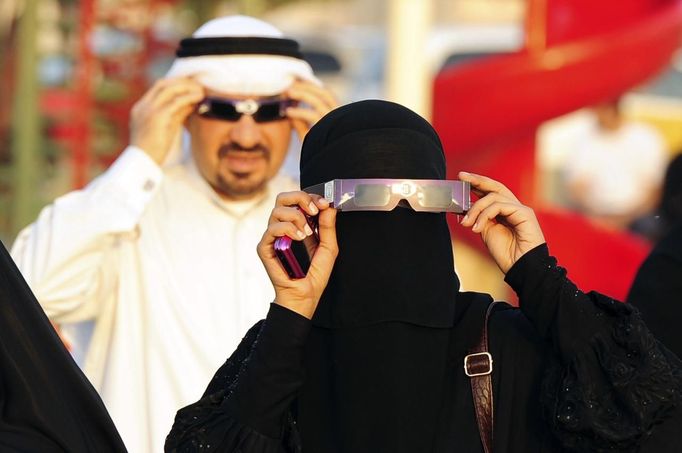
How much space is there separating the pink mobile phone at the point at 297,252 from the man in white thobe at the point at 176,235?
1.54 metres

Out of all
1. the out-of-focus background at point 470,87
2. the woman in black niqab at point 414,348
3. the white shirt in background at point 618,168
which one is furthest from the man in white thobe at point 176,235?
the white shirt in background at point 618,168

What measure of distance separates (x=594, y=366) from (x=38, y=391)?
0.90 meters

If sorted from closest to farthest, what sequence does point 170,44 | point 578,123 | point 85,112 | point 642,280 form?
point 642,280 → point 85,112 → point 170,44 → point 578,123

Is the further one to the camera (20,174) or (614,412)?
(20,174)

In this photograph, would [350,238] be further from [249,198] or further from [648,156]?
[648,156]

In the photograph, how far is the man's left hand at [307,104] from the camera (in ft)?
13.8

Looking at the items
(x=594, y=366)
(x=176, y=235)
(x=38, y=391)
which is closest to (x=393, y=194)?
(x=594, y=366)

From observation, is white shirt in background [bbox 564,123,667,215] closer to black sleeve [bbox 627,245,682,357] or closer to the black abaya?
black sleeve [bbox 627,245,682,357]

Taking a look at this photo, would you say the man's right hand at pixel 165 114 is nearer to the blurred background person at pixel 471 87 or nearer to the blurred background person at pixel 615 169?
the blurred background person at pixel 471 87

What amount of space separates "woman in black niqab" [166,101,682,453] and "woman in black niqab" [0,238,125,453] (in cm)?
16

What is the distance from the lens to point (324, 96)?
4.31 metres

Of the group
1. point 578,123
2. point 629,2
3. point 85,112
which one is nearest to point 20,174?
point 85,112

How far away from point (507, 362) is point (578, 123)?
52.8 ft

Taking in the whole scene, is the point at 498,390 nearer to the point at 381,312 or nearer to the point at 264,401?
the point at 381,312
